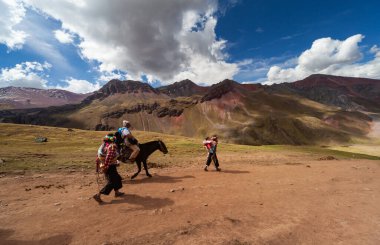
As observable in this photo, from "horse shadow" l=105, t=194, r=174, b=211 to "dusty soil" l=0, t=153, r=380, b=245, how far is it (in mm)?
44

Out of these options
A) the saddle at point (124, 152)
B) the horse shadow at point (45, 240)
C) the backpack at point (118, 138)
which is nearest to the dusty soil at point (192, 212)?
the horse shadow at point (45, 240)

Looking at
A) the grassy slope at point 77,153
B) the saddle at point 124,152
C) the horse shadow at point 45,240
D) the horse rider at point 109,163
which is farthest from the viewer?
the grassy slope at point 77,153

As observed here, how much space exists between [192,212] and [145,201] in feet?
8.36

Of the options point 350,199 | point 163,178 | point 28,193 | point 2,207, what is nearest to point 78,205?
point 2,207

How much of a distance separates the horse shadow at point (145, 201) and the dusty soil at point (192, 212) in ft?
0.14

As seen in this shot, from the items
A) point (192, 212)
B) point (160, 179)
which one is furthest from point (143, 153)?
point (192, 212)

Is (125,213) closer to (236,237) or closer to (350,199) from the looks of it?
(236,237)

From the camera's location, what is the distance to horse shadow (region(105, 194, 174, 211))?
10016 mm

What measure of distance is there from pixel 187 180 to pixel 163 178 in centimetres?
A: 169

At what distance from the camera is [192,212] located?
30.6ft

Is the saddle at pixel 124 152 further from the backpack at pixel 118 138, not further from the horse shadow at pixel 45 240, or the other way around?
the horse shadow at pixel 45 240

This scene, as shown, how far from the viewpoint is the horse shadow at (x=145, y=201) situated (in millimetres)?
10016

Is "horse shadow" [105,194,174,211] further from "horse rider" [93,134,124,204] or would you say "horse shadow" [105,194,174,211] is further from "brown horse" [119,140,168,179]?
"brown horse" [119,140,168,179]

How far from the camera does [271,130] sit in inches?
6550
